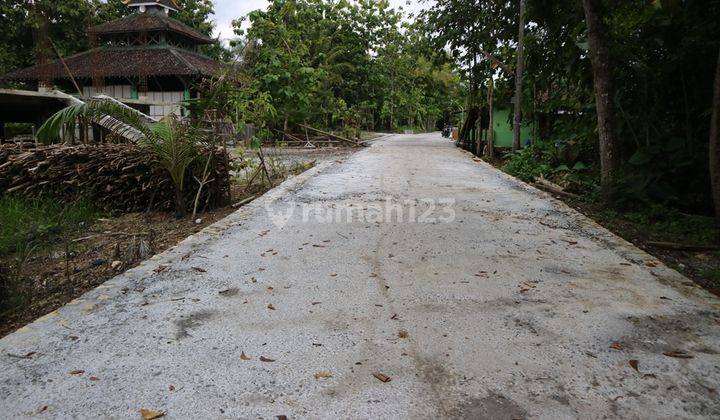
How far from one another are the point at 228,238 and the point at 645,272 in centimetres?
338

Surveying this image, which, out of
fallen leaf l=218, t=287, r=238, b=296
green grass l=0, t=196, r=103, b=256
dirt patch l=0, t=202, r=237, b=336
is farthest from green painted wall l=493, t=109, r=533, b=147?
fallen leaf l=218, t=287, r=238, b=296

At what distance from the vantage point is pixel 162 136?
16.9 feet

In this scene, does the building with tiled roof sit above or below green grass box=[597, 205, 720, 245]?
above

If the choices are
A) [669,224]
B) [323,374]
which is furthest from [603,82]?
[323,374]

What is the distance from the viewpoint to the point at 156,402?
1908 millimetres

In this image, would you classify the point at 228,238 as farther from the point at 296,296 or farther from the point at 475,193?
the point at 475,193

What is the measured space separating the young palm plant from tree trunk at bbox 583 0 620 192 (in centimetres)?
478

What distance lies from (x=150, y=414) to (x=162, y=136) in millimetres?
3874

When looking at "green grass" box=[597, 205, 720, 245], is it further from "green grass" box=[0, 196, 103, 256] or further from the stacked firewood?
"green grass" box=[0, 196, 103, 256]

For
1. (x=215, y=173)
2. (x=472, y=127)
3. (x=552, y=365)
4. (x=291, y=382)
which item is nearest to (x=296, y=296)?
(x=291, y=382)

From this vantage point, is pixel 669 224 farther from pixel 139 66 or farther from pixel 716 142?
pixel 139 66

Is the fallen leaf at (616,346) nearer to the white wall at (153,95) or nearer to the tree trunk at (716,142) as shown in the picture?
the tree trunk at (716,142)

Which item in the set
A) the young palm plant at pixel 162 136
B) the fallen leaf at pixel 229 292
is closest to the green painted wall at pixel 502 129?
the young palm plant at pixel 162 136

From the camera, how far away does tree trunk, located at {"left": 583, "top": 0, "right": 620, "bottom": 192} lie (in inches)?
229
